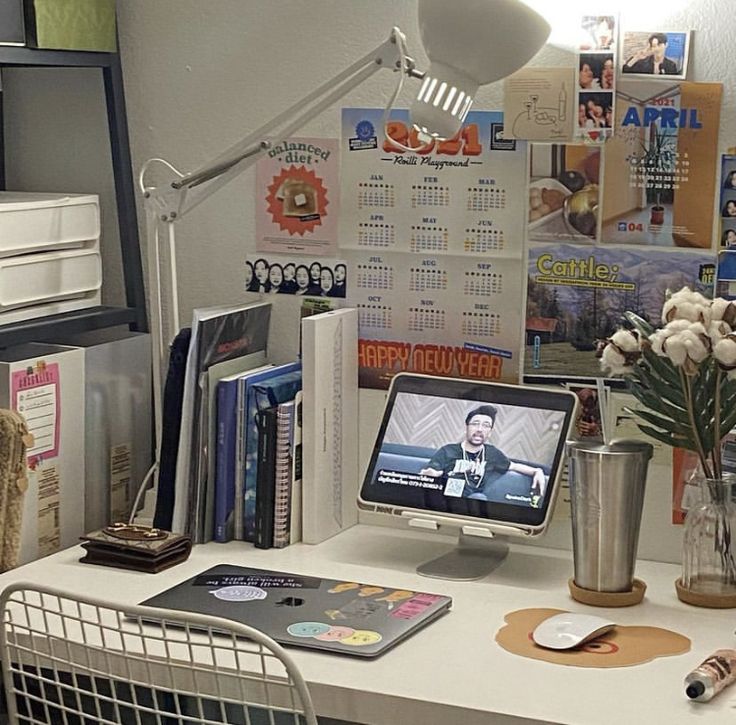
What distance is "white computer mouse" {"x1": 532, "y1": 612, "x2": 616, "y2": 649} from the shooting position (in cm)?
166

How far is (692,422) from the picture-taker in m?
1.80

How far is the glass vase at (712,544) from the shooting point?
182 centimetres

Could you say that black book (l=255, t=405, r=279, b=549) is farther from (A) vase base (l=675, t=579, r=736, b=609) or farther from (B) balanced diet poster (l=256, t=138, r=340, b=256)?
(A) vase base (l=675, t=579, r=736, b=609)

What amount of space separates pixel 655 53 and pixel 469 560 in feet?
2.61

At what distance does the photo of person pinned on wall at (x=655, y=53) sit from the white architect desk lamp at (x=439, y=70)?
20 centimetres

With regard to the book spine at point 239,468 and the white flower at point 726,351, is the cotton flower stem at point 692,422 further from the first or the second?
the book spine at point 239,468

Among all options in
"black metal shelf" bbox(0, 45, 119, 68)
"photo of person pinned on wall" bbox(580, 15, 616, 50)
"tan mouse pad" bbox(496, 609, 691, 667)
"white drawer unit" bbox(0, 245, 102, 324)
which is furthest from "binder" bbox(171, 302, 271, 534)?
"photo of person pinned on wall" bbox(580, 15, 616, 50)

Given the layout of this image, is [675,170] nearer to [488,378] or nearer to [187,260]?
[488,378]

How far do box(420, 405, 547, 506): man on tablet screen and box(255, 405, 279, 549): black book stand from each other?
0.23 metres

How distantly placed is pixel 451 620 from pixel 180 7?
1.15m

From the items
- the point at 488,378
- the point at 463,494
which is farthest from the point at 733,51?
the point at 463,494

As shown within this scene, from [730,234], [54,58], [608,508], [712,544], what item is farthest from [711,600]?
[54,58]

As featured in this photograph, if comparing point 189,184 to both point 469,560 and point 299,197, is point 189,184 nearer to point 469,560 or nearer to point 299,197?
point 299,197

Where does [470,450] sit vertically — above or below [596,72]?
below
